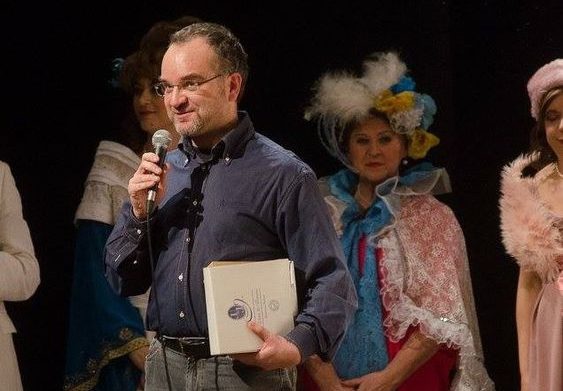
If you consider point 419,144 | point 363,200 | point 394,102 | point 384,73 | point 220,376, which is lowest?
point 220,376

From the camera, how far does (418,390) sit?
355 centimetres

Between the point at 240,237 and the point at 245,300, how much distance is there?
19 centimetres

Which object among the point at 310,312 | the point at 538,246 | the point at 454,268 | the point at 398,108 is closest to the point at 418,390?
the point at 454,268

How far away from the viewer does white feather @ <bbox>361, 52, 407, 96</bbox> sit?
3.75m

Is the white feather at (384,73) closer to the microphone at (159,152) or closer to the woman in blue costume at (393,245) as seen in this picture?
the woman in blue costume at (393,245)

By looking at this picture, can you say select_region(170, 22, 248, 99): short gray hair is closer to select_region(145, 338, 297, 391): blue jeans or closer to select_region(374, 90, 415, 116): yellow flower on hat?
select_region(145, 338, 297, 391): blue jeans

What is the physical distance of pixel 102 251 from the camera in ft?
12.0

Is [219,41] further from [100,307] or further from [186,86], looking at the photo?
[100,307]

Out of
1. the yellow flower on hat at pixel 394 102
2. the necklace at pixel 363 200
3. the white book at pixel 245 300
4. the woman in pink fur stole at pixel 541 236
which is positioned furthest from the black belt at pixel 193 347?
the yellow flower on hat at pixel 394 102

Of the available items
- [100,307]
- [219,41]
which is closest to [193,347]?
[219,41]

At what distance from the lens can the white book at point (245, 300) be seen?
93.1 inches

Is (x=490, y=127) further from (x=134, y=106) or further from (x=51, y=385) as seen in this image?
(x=51, y=385)

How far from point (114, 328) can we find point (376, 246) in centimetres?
89

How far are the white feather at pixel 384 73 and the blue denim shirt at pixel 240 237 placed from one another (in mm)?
1160
